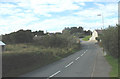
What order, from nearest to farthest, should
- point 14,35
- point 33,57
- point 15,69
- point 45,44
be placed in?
1. point 15,69
2. point 33,57
3. point 45,44
4. point 14,35

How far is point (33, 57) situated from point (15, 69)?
475cm

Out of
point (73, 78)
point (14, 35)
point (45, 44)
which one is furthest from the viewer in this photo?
point (14, 35)

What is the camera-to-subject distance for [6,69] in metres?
14.7

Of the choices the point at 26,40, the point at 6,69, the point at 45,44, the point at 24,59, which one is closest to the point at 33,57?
the point at 24,59

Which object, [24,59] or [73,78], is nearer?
[73,78]

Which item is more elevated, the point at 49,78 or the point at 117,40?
the point at 117,40

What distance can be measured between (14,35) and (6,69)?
137 feet

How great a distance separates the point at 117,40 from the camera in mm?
20828

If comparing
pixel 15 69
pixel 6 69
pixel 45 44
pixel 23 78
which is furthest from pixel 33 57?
pixel 45 44

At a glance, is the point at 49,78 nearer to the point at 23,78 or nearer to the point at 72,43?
Result: the point at 23,78

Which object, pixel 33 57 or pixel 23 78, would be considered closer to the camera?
pixel 23 78

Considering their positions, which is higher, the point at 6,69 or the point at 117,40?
the point at 117,40

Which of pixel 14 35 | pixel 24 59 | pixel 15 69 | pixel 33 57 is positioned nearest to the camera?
pixel 15 69

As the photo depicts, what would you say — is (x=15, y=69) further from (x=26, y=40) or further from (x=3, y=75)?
(x=26, y=40)
